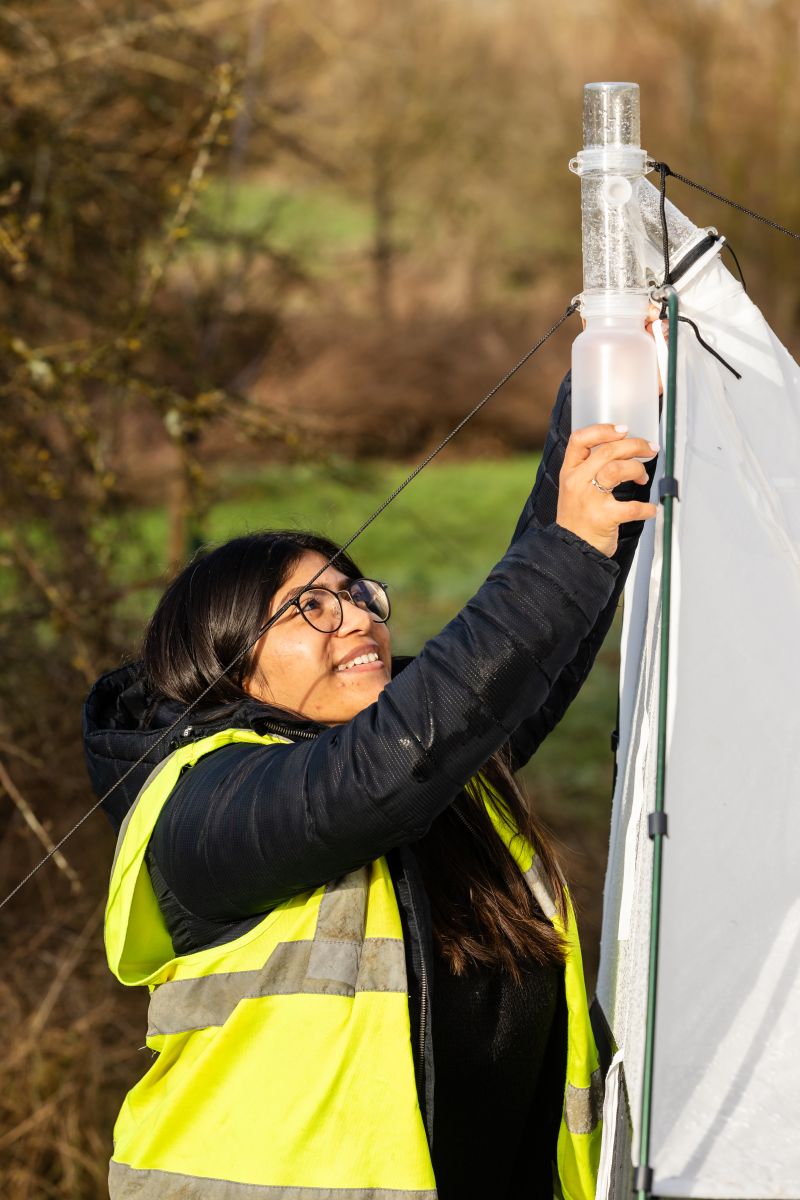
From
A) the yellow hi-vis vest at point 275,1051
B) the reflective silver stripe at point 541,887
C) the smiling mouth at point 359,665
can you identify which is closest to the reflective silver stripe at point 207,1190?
the yellow hi-vis vest at point 275,1051

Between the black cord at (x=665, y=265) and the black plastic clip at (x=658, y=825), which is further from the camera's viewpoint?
the black cord at (x=665, y=265)

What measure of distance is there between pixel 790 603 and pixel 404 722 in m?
0.57

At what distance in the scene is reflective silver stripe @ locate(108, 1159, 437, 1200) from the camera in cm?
167

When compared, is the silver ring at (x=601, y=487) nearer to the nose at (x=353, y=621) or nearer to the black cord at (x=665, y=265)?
the black cord at (x=665, y=265)

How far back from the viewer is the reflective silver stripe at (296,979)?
1694mm

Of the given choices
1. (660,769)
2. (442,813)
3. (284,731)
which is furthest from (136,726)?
(660,769)

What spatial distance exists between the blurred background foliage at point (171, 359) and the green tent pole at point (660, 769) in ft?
3.25

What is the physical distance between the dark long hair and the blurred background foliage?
50cm

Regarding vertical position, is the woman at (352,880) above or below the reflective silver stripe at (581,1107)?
above

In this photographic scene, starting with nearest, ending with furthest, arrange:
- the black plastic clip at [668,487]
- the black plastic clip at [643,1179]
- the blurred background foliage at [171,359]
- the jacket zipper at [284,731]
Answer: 1. the black plastic clip at [643,1179]
2. the black plastic clip at [668,487]
3. the jacket zipper at [284,731]
4. the blurred background foliage at [171,359]

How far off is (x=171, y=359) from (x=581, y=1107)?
161 inches

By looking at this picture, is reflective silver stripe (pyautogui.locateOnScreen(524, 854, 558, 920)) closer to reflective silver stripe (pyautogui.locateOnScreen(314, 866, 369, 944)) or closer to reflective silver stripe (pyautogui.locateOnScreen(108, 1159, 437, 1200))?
reflective silver stripe (pyautogui.locateOnScreen(314, 866, 369, 944))

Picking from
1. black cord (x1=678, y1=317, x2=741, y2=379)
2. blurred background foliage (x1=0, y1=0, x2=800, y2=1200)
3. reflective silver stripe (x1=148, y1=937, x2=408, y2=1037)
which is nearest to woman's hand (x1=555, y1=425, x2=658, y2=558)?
black cord (x1=678, y1=317, x2=741, y2=379)

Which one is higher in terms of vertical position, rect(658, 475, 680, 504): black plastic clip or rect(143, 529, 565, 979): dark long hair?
rect(658, 475, 680, 504): black plastic clip
